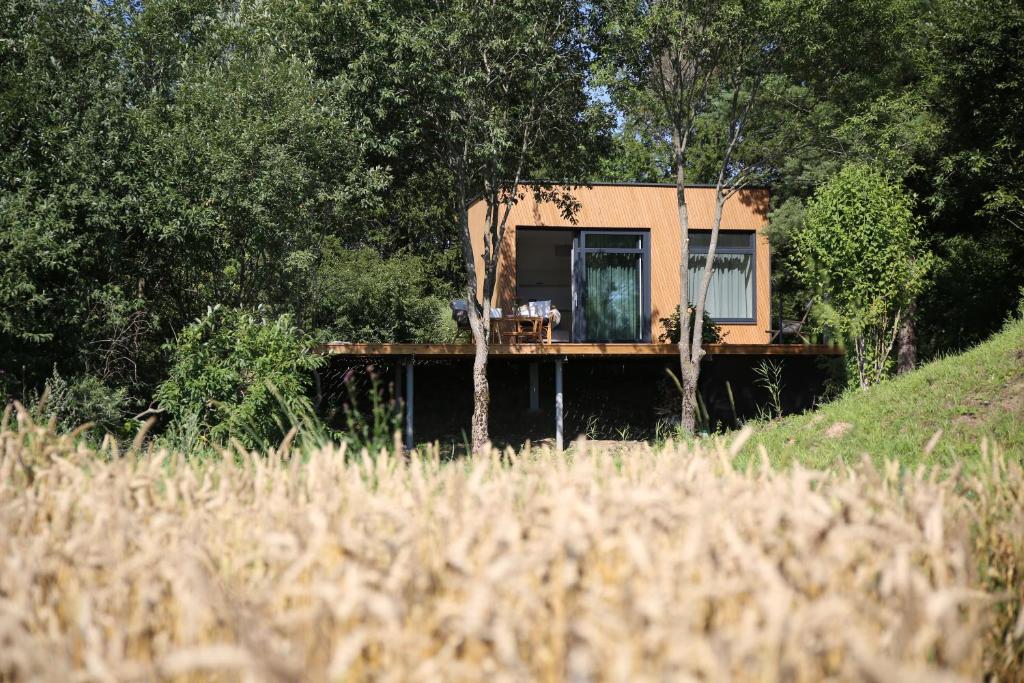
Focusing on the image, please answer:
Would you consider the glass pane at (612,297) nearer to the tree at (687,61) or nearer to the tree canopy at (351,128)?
the tree at (687,61)

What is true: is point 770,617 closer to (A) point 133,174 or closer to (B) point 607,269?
(A) point 133,174

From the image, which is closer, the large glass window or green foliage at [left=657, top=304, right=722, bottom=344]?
green foliage at [left=657, top=304, right=722, bottom=344]

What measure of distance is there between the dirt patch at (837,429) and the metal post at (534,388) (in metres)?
9.01

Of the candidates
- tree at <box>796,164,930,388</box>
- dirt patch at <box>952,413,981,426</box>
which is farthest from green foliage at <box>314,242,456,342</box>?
dirt patch at <box>952,413,981,426</box>

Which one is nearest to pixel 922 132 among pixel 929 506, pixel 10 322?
pixel 10 322

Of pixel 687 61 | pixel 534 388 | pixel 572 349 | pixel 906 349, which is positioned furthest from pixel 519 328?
pixel 906 349

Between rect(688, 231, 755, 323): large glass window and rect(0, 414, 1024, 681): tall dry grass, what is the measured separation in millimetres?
17902

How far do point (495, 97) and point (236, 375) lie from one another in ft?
23.6

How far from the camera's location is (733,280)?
20484 mm

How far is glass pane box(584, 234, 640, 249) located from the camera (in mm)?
19750

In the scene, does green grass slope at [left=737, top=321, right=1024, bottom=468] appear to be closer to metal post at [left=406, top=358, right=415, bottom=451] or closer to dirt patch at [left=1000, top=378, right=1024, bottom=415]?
dirt patch at [left=1000, top=378, right=1024, bottom=415]

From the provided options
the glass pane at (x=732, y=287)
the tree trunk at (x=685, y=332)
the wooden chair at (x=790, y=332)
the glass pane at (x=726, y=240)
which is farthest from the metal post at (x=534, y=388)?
the wooden chair at (x=790, y=332)

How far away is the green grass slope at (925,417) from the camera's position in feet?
34.2

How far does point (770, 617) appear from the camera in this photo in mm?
1664
